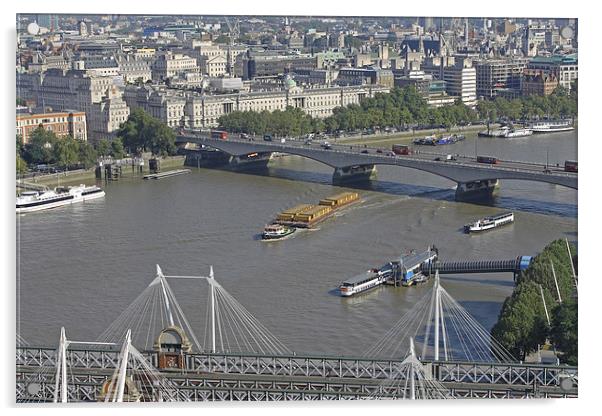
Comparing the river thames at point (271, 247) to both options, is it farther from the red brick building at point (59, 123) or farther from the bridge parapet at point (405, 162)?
the red brick building at point (59, 123)

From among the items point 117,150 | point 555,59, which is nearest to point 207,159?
point 117,150

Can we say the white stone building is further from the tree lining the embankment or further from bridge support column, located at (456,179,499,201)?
the tree lining the embankment

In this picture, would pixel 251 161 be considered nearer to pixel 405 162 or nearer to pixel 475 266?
pixel 405 162

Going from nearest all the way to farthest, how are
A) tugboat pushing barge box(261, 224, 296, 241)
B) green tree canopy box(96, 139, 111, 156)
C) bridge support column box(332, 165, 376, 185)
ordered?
tugboat pushing barge box(261, 224, 296, 241) < bridge support column box(332, 165, 376, 185) < green tree canopy box(96, 139, 111, 156)

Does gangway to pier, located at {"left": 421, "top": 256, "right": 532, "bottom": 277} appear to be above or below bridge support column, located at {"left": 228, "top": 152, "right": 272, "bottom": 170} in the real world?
below

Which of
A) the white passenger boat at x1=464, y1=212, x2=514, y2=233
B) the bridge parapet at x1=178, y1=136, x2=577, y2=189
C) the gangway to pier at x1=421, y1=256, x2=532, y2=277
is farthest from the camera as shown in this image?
the bridge parapet at x1=178, y1=136, x2=577, y2=189

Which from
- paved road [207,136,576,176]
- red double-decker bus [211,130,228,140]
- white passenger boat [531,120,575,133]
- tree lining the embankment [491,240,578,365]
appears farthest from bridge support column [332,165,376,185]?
tree lining the embankment [491,240,578,365]

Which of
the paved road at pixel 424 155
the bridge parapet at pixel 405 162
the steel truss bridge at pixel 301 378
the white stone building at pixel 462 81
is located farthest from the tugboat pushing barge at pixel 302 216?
the white stone building at pixel 462 81
